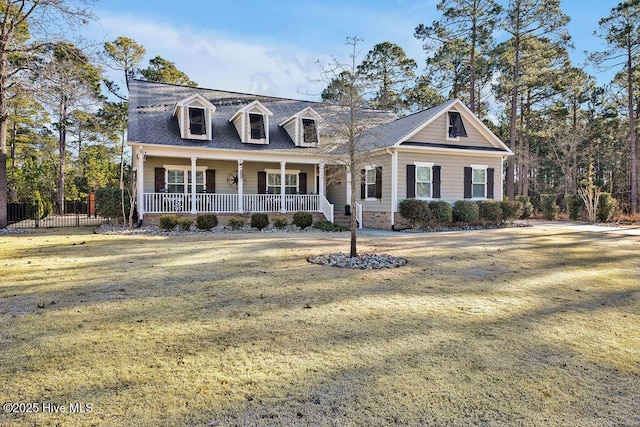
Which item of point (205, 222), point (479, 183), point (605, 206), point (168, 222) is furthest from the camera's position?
point (605, 206)

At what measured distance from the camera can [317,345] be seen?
3.52 meters

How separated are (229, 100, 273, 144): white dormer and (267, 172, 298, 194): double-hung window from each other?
2.09m

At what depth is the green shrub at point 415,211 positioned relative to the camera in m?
A: 15.7

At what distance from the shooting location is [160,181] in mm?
17188

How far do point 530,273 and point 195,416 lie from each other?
646 centimetres

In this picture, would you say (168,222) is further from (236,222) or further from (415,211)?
(415,211)

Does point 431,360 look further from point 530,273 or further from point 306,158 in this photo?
point 306,158

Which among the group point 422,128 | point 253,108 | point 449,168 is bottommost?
point 449,168

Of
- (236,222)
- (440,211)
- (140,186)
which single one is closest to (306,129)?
(236,222)

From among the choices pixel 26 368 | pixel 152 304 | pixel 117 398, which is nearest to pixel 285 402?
pixel 117 398

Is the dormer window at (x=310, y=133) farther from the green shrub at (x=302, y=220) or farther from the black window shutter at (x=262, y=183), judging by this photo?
the green shrub at (x=302, y=220)

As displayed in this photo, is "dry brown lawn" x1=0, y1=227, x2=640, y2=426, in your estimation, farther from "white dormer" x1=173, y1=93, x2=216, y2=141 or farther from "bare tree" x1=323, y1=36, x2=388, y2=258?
"white dormer" x1=173, y1=93, x2=216, y2=141

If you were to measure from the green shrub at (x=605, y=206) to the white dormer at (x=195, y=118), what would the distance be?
63.8ft

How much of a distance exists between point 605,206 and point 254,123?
1790cm
